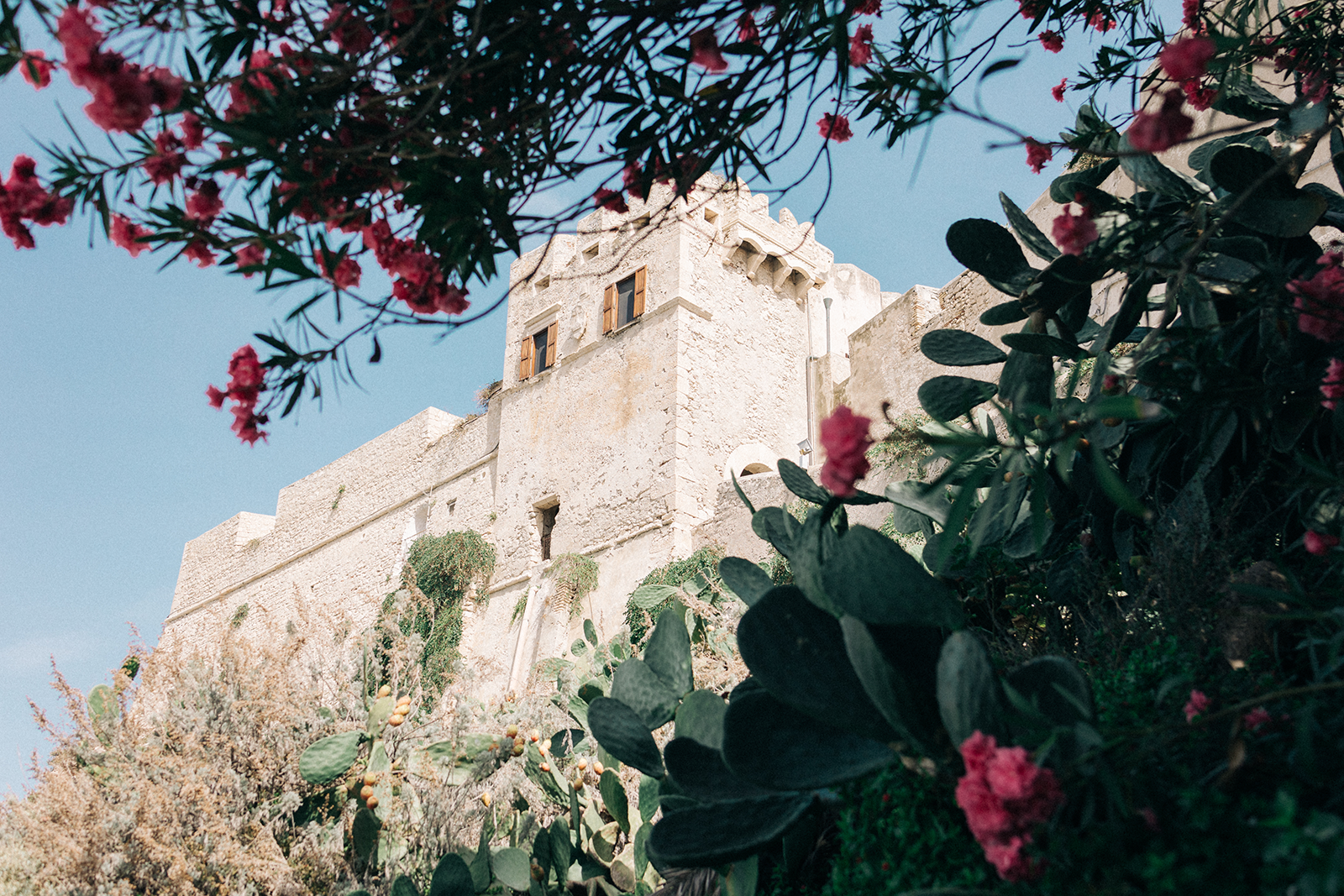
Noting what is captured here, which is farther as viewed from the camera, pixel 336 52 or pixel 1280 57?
pixel 1280 57

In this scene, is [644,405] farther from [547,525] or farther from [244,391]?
[244,391]

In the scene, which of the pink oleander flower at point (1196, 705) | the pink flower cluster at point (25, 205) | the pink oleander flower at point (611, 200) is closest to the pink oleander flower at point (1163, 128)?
the pink oleander flower at point (1196, 705)

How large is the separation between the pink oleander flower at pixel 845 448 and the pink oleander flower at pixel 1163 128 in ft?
1.97

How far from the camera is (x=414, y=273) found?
1.87 m

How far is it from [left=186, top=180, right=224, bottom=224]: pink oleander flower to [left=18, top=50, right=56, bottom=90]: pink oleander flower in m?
0.30

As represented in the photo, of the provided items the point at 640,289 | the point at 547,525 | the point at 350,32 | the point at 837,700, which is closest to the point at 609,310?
the point at 640,289

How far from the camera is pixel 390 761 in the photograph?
326 cm

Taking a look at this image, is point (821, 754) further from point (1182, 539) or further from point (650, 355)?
point (650, 355)

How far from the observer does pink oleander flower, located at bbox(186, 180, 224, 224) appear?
5.71 ft

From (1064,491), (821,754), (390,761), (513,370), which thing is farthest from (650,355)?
(821,754)

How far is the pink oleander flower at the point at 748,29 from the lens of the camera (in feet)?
6.79

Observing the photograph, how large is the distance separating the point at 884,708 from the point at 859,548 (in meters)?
0.25

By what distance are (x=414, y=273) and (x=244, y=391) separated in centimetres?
46

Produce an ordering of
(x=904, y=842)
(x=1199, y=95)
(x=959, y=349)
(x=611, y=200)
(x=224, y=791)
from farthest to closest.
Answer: (x=224, y=791)
(x=1199, y=95)
(x=959, y=349)
(x=611, y=200)
(x=904, y=842)
